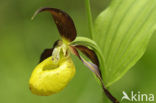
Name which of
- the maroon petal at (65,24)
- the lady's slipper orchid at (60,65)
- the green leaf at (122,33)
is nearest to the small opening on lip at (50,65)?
the lady's slipper orchid at (60,65)

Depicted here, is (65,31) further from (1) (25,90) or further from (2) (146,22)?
(1) (25,90)

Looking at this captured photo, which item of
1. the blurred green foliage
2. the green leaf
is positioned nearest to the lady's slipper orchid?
the green leaf

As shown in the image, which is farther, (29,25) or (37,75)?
(29,25)

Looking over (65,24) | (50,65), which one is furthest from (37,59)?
(65,24)

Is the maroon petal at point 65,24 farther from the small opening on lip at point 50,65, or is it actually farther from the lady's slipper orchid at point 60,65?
the small opening on lip at point 50,65

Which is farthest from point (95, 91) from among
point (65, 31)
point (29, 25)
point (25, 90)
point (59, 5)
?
point (59, 5)

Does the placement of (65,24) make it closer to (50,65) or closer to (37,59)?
(50,65)
